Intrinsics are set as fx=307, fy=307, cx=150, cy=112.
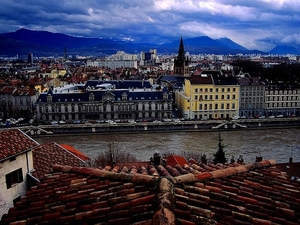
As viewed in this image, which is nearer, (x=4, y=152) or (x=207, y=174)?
(x=207, y=174)

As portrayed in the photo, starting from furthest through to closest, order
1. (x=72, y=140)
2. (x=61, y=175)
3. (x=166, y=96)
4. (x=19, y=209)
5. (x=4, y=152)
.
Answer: (x=166, y=96) → (x=72, y=140) → (x=4, y=152) → (x=61, y=175) → (x=19, y=209)

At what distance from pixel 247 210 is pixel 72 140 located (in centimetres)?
2654

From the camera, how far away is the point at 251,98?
36219mm

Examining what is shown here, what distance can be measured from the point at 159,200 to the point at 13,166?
6.92 m

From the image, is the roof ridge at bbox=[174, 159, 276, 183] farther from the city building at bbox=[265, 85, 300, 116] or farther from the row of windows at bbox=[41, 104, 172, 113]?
the city building at bbox=[265, 85, 300, 116]

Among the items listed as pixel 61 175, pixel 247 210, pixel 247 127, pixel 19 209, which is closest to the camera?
pixel 247 210

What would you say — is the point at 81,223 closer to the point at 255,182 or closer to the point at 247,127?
the point at 255,182

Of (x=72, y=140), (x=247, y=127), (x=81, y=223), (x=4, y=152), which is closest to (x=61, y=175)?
(x=81, y=223)

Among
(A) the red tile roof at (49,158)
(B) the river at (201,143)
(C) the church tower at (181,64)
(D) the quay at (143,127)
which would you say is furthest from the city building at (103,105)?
(C) the church tower at (181,64)

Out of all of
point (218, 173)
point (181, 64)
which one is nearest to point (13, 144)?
point (218, 173)

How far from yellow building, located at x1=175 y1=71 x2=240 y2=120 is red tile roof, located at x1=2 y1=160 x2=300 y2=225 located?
3142 centimetres

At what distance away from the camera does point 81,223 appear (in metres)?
2.46

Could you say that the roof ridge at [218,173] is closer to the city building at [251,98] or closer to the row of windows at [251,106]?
the city building at [251,98]

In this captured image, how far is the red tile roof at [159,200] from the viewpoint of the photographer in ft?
7.72
